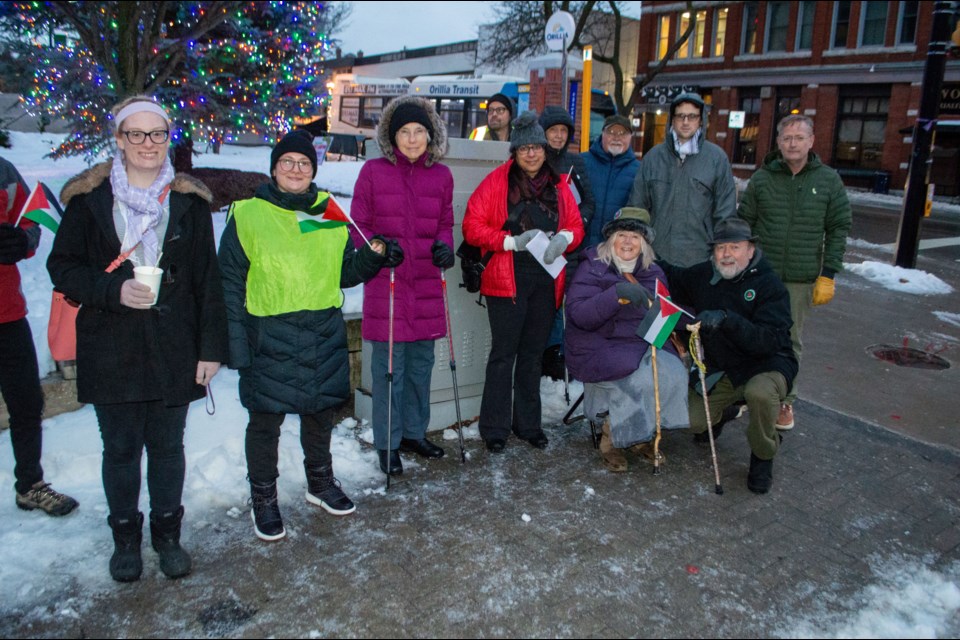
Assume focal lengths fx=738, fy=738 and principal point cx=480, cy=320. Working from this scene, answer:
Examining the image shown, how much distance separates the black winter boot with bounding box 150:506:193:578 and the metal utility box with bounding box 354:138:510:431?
1.81m

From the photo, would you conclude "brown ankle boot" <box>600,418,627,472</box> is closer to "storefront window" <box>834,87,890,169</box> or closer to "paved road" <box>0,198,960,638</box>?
"paved road" <box>0,198,960,638</box>

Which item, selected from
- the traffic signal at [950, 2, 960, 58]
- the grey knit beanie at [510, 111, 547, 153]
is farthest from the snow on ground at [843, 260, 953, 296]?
the grey knit beanie at [510, 111, 547, 153]

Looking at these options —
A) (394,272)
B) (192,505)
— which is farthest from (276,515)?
(394,272)

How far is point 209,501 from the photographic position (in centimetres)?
395

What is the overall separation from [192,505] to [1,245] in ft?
→ 5.16

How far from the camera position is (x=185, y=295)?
3.25 meters

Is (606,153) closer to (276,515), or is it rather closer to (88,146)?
(276,515)

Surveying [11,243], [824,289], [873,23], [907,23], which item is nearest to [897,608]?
[824,289]

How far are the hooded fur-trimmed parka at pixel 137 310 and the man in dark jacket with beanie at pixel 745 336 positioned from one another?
109 inches

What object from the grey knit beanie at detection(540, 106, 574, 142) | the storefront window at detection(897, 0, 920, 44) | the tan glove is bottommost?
the tan glove

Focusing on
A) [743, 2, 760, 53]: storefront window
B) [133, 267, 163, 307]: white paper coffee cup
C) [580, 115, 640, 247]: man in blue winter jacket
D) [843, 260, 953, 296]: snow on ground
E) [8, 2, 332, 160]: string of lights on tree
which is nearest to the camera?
[133, 267, 163, 307]: white paper coffee cup

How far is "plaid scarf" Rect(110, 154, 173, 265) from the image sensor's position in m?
3.07

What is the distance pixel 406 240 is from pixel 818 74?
32532 mm

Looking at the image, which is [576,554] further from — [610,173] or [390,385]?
[610,173]
